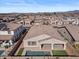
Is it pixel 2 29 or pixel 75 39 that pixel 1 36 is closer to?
pixel 2 29

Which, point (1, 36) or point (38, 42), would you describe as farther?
point (1, 36)

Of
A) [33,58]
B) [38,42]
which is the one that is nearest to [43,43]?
[38,42]

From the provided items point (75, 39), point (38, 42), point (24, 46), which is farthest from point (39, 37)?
point (75, 39)

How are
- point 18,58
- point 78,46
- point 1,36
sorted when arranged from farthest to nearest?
1. point 1,36
2. point 78,46
3. point 18,58

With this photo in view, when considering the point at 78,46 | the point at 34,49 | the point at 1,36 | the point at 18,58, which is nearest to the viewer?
the point at 18,58

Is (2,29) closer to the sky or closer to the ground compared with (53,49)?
closer to the sky

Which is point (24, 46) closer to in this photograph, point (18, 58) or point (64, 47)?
point (64, 47)

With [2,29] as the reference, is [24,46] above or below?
below

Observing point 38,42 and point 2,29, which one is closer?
point 38,42

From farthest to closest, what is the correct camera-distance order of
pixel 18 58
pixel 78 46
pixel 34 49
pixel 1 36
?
pixel 1 36
pixel 78 46
pixel 34 49
pixel 18 58
